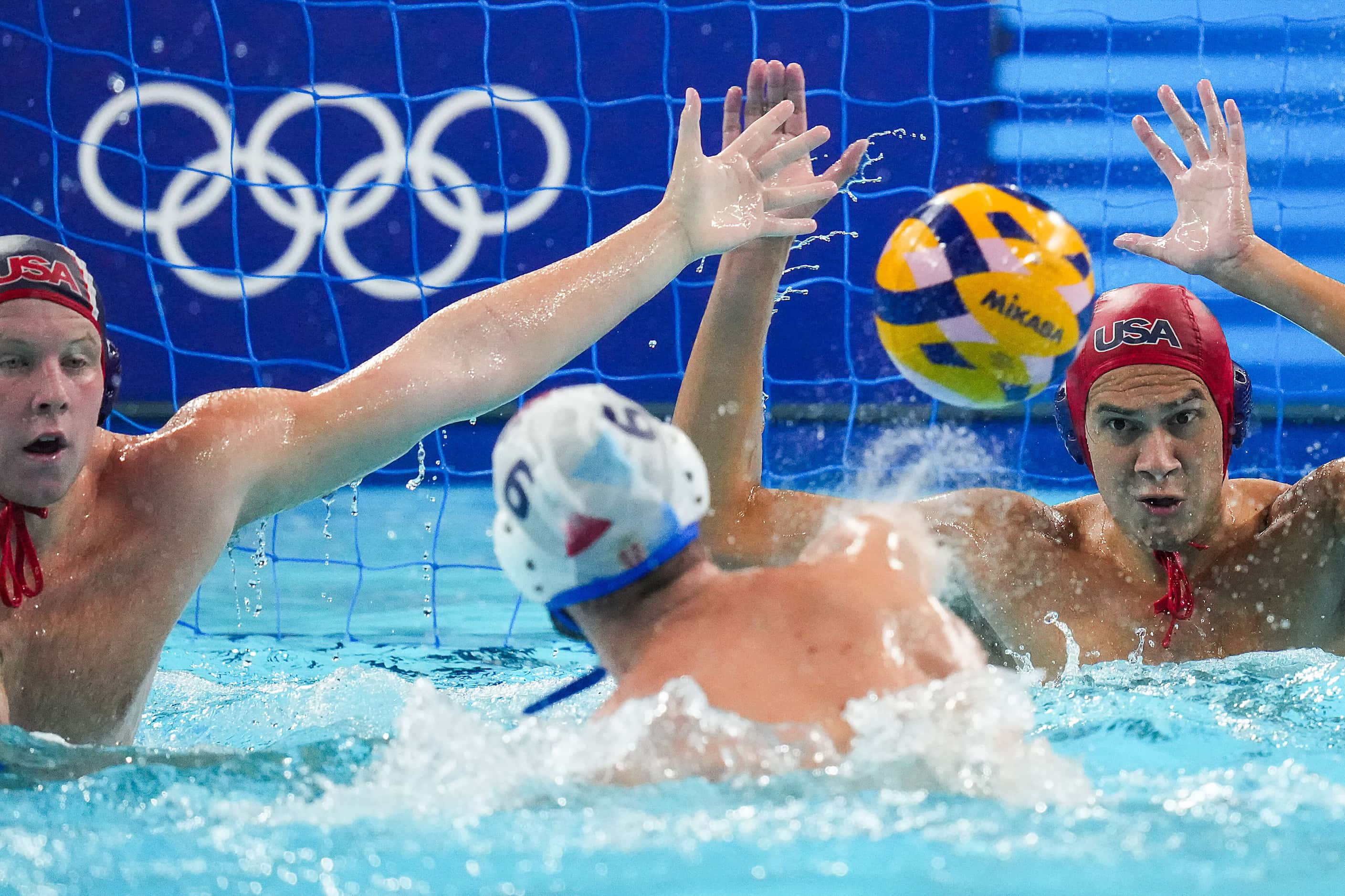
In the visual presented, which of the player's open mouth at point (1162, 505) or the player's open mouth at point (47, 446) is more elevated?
the player's open mouth at point (47, 446)

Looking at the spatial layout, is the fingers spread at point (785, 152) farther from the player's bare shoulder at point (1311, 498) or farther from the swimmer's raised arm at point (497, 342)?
the player's bare shoulder at point (1311, 498)

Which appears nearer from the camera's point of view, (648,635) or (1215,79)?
(648,635)

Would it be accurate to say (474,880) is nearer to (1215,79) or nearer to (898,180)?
(898,180)

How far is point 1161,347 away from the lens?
320 centimetres

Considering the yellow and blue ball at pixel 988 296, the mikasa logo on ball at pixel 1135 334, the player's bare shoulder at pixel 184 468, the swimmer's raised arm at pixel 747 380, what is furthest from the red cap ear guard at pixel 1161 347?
the player's bare shoulder at pixel 184 468

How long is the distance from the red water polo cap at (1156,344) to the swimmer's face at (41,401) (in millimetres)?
2022

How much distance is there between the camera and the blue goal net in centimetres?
690

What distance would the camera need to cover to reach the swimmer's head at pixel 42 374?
2.61 meters

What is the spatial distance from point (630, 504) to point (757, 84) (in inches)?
58.6

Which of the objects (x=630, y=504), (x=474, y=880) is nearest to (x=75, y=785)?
(x=474, y=880)

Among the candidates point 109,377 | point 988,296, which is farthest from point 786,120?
point 109,377

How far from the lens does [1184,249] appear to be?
313cm

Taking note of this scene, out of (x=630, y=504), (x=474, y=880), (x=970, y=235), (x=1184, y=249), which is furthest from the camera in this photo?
(x=1184, y=249)

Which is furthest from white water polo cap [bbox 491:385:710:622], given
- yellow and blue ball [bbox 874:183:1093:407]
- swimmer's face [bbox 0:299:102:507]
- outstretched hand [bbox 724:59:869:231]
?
outstretched hand [bbox 724:59:869:231]
